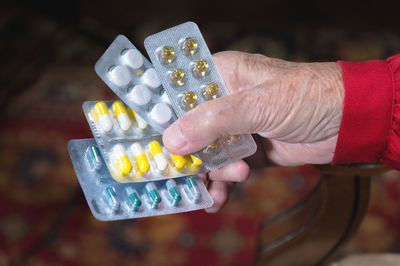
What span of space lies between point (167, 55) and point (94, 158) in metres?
0.18

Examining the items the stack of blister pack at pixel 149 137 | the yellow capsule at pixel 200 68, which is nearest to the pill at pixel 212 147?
the stack of blister pack at pixel 149 137


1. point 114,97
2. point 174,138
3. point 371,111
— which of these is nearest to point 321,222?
point 371,111

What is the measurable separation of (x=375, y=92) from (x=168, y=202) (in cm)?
32

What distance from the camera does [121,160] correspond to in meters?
0.61

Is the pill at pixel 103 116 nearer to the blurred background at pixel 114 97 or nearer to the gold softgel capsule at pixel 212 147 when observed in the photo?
the gold softgel capsule at pixel 212 147

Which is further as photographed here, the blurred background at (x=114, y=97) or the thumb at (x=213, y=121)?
the blurred background at (x=114, y=97)

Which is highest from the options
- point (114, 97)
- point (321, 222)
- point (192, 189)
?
point (192, 189)

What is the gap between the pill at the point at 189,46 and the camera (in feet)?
2.25

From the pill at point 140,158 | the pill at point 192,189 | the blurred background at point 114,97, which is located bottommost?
the blurred background at point 114,97

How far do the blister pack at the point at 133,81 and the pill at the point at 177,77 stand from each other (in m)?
0.02

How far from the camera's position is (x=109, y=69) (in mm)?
653

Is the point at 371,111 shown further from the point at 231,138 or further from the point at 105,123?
the point at 105,123

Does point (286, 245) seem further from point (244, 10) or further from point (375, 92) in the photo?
point (244, 10)

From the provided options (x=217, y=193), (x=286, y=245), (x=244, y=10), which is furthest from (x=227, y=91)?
→ (x=244, y=10)
